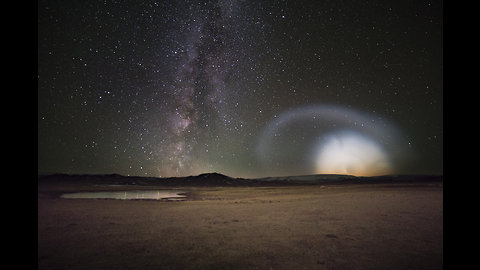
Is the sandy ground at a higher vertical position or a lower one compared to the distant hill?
higher

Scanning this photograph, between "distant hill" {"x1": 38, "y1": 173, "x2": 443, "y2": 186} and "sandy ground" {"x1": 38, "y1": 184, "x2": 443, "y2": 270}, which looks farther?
"distant hill" {"x1": 38, "y1": 173, "x2": 443, "y2": 186}

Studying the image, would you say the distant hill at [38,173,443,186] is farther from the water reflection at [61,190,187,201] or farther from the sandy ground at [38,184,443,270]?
the sandy ground at [38,184,443,270]

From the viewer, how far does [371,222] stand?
11.6 meters

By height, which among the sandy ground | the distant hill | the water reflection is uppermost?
the sandy ground

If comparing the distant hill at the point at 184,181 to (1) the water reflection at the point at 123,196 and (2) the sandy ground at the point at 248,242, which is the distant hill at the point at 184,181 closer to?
(1) the water reflection at the point at 123,196

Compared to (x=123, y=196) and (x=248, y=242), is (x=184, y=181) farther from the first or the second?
(x=248, y=242)

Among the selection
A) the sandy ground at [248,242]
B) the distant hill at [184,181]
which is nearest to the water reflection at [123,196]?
the sandy ground at [248,242]

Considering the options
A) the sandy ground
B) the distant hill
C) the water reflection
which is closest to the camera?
the sandy ground

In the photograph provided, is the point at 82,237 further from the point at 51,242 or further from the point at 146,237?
the point at 146,237

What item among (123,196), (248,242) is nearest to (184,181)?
(123,196)

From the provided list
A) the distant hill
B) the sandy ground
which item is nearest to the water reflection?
the sandy ground

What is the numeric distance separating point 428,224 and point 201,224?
9.18m

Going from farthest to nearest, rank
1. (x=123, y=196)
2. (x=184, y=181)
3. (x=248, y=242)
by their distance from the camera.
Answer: (x=184, y=181)
(x=123, y=196)
(x=248, y=242)
